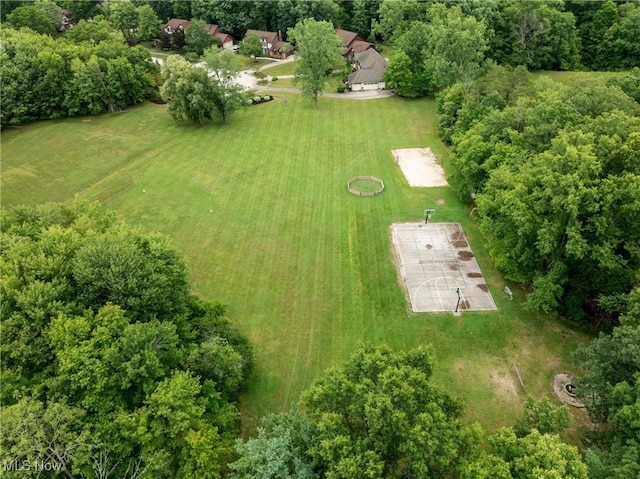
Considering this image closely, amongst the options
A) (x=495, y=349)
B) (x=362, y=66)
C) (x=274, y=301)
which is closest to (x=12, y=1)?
(x=362, y=66)

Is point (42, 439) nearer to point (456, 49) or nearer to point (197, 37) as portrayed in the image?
A: point (456, 49)

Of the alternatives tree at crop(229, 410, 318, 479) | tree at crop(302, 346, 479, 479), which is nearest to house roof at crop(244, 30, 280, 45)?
tree at crop(302, 346, 479, 479)

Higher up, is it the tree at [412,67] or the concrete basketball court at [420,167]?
the tree at [412,67]

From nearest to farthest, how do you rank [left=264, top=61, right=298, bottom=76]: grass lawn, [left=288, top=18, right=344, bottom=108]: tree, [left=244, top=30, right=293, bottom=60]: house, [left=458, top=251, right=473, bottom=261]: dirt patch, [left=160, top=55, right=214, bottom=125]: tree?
[left=458, top=251, right=473, bottom=261]: dirt patch < [left=160, top=55, right=214, bottom=125]: tree < [left=288, top=18, right=344, bottom=108]: tree < [left=264, top=61, right=298, bottom=76]: grass lawn < [left=244, top=30, right=293, bottom=60]: house

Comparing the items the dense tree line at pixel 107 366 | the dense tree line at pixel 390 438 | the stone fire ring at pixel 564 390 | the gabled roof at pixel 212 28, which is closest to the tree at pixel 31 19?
the gabled roof at pixel 212 28

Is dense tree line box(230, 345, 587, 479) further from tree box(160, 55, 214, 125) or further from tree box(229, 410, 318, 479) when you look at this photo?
tree box(160, 55, 214, 125)

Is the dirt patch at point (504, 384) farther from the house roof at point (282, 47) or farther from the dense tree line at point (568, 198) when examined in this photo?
the house roof at point (282, 47)

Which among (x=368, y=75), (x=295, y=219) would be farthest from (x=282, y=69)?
(x=295, y=219)
